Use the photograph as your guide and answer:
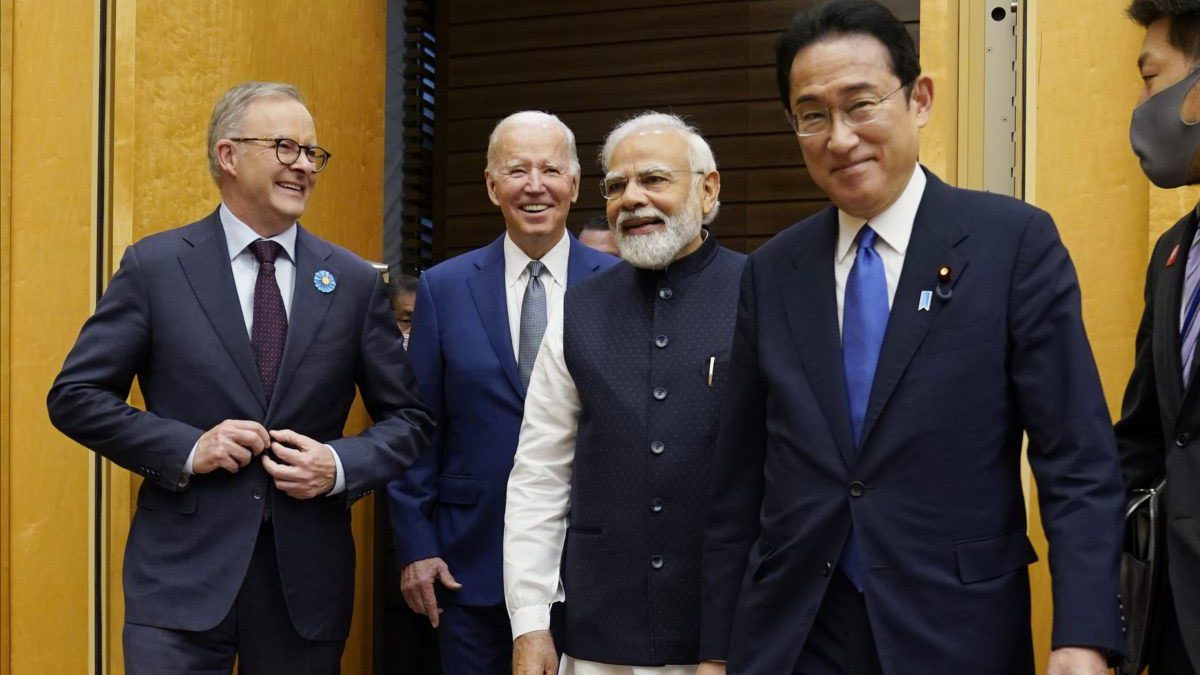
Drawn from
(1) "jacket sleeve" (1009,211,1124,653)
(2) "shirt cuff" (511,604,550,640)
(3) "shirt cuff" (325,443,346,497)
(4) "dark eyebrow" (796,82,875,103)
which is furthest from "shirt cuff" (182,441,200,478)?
(1) "jacket sleeve" (1009,211,1124,653)

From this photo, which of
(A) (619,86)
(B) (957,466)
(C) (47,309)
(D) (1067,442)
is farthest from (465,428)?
(A) (619,86)

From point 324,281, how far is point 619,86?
3803mm

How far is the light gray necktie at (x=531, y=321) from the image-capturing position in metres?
3.54

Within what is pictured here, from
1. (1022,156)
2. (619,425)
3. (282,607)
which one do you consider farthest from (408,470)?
(1022,156)

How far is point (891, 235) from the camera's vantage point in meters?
2.25

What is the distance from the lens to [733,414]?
7.76 ft

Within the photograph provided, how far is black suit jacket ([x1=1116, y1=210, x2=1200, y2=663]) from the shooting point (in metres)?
2.23

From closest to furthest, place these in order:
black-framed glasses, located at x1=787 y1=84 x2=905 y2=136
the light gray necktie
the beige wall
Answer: black-framed glasses, located at x1=787 y1=84 x2=905 y2=136 → the light gray necktie → the beige wall

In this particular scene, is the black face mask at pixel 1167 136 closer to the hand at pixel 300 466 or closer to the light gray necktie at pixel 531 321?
the light gray necktie at pixel 531 321

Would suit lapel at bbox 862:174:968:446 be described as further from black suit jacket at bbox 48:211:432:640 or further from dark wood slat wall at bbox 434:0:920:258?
dark wood slat wall at bbox 434:0:920:258

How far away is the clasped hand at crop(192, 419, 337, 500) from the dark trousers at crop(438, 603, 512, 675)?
1.82 ft

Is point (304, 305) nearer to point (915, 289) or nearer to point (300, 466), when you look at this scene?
point (300, 466)

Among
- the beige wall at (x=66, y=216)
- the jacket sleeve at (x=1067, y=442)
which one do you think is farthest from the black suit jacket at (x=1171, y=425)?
the beige wall at (x=66, y=216)

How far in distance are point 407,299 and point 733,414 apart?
9.80 ft
